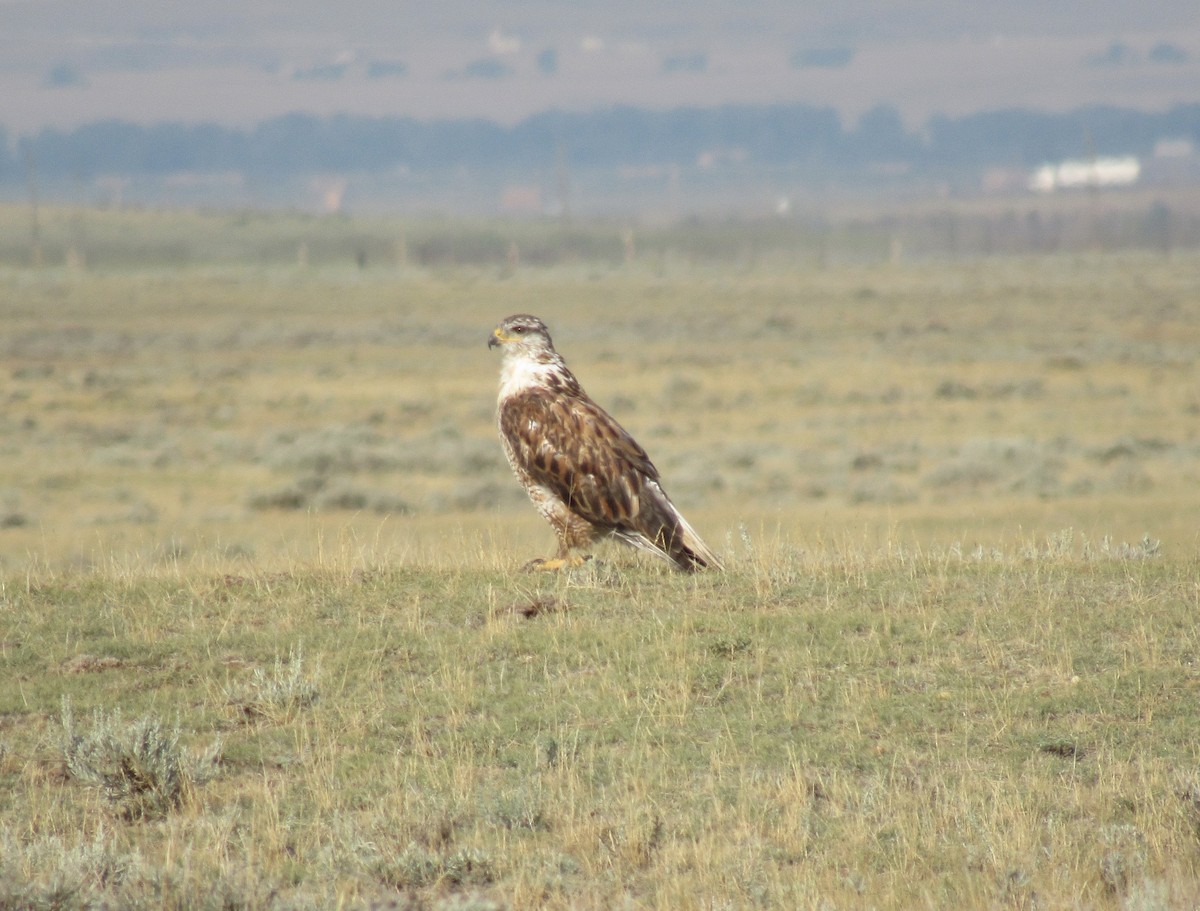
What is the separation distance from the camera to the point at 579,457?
9.33m

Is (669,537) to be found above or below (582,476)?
below

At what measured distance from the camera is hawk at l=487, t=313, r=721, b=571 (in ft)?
30.6

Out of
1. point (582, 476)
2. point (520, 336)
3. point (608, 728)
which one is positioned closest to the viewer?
point (608, 728)

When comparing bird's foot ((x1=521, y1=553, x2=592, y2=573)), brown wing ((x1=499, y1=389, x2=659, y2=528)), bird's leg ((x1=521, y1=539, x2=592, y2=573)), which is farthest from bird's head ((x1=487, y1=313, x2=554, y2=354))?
bird's foot ((x1=521, y1=553, x2=592, y2=573))

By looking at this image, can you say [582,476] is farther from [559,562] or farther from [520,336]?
[520,336]

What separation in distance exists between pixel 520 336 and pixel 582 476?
1154mm

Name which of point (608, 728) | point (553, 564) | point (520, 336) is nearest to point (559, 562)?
point (553, 564)

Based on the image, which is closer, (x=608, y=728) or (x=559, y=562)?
(x=608, y=728)

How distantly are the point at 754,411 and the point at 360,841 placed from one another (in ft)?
92.8

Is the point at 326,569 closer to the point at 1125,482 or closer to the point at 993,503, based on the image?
the point at 993,503

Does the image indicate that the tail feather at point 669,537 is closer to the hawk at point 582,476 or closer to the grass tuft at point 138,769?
the hawk at point 582,476

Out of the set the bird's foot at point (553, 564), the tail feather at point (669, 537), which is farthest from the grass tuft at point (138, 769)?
the tail feather at point (669, 537)

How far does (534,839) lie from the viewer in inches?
211

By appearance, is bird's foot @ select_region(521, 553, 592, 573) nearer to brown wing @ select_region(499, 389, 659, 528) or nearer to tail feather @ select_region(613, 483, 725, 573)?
brown wing @ select_region(499, 389, 659, 528)
